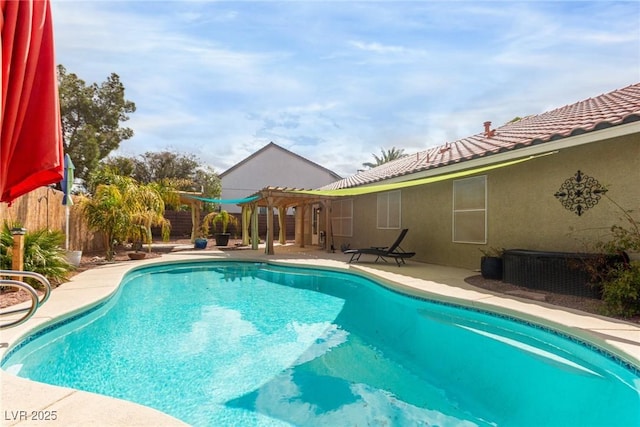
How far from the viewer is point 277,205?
683 inches

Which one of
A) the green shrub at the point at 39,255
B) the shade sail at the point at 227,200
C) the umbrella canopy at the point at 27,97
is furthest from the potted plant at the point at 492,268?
the shade sail at the point at 227,200

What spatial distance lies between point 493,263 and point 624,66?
7.59 m

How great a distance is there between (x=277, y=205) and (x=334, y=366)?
1342cm

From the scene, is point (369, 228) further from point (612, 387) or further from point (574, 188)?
point (612, 387)

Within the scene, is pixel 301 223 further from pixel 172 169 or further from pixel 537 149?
pixel 172 169

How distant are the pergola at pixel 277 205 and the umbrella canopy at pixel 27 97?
11772 mm

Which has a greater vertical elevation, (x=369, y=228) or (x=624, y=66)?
(x=624, y=66)

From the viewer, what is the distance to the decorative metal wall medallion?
7.07 m

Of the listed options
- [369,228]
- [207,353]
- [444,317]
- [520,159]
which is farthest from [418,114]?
[207,353]

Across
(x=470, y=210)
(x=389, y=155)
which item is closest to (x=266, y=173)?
(x=389, y=155)

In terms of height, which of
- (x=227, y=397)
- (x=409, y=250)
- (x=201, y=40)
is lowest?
(x=227, y=397)

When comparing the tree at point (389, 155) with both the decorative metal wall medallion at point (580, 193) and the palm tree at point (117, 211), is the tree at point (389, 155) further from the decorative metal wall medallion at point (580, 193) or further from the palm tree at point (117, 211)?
the decorative metal wall medallion at point (580, 193)

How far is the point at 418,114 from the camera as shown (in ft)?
52.3

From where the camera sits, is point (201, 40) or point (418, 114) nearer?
point (201, 40)
